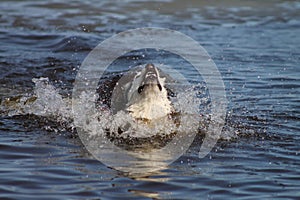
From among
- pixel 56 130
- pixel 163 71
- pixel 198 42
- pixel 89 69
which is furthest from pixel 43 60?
pixel 56 130

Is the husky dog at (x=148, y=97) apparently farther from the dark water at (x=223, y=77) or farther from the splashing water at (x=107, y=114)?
the dark water at (x=223, y=77)

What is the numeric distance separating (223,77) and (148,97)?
12.4ft

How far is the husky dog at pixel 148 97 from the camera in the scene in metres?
6.79

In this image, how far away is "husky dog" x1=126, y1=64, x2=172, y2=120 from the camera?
6789mm

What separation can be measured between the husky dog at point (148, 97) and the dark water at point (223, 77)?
57 cm

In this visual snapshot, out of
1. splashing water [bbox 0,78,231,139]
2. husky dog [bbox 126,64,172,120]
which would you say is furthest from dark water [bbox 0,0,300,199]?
husky dog [bbox 126,64,172,120]

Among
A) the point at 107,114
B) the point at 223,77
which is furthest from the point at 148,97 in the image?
the point at 223,77

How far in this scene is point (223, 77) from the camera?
34.4 ft

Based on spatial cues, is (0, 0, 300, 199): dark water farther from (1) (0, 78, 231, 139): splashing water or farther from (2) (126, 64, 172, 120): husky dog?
(2) (126, 64, 172, 120): husky dog

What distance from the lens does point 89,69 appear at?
1123cm

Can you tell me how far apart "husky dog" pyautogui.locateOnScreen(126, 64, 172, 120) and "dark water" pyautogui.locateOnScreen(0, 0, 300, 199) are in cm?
57

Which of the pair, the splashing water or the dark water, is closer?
the dark water

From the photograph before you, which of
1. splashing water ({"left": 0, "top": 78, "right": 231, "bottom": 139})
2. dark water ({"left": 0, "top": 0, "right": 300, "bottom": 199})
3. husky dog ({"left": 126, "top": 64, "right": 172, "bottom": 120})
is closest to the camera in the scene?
dark water ({"left": 0, "top": 0, "right": 300, "bottom": 199})

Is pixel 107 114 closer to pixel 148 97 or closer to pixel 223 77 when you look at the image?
pixel 148 97
